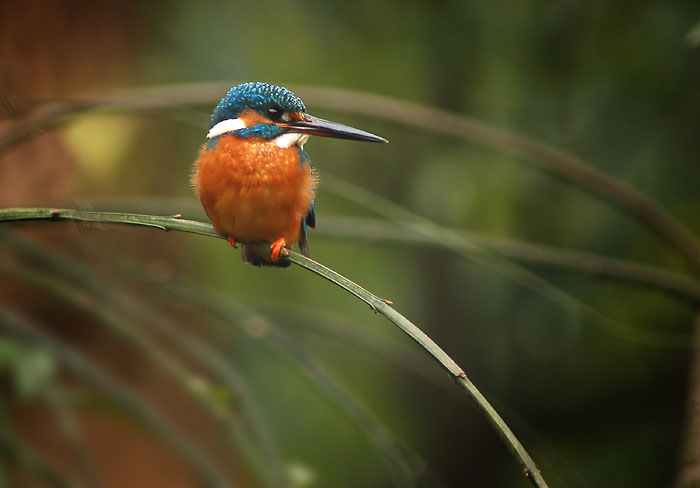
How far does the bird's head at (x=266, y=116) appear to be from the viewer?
1.14m

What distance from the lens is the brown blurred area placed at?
4.03 ft

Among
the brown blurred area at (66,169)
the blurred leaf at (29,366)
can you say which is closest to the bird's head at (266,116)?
the brown blurred area at (66,169)

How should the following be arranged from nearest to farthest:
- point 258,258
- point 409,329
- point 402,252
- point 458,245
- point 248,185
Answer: point 409,329 → point 248,185 → point 258,258 → point 458,245 → point 402,252

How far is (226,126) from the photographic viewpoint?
3.94ft

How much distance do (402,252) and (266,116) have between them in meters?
2.05

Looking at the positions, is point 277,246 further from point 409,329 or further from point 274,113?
point 409,329

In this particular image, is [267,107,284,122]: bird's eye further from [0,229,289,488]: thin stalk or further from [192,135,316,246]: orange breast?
[0,229,289,488]: thin stalk

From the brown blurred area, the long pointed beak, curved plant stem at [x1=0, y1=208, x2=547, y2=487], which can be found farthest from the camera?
the brown blurred area

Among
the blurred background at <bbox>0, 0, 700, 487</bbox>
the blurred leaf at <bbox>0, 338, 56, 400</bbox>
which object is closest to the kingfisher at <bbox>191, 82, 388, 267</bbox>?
the blurred background at <bbox>0, 0, 700, 487</bbox>

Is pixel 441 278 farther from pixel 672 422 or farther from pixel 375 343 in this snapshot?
pixel 375 343

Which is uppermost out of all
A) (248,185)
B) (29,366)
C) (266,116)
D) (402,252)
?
(266,116)

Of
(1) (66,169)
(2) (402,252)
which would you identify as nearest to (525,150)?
(1) (66,169)

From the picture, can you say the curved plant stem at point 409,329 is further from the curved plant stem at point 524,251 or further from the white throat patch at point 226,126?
the curved plant stem at point 524,251

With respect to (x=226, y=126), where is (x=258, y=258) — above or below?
below
